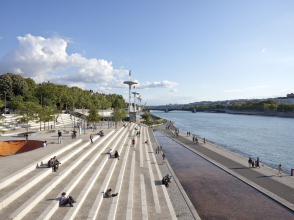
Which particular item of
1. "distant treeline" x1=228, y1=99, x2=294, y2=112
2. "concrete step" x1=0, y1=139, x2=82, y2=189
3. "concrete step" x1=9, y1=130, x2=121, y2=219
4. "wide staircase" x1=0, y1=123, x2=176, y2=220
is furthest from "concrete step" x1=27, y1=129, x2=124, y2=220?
"distant treeline" x1=228, y1=99, x2=294, y2=112

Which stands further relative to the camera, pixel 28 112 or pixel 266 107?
pixel 266 107

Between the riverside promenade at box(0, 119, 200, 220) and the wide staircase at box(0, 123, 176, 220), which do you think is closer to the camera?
the wide staircase at box(0, 123, 176, 220)

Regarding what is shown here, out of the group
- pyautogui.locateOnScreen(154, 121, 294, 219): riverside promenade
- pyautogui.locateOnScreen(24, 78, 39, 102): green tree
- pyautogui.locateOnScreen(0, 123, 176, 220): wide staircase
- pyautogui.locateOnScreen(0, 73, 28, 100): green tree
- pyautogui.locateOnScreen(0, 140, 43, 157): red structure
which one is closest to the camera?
pyautogui.locateOnScreen(0, 123, 176, 220): wide staircase

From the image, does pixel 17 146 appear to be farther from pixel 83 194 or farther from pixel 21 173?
pixel 83 194

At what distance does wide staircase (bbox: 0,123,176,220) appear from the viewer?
7.96 metres

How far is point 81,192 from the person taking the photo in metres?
9.89

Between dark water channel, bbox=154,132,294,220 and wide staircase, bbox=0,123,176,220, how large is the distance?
2.66m

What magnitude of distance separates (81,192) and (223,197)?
34.5 feet

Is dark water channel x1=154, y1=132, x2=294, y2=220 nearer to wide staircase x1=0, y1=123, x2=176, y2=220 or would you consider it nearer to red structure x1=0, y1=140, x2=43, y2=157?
wide staircase x1=0, y1=123, x2=176, y2=220

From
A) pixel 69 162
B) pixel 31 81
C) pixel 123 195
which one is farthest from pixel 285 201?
pixel 31 81

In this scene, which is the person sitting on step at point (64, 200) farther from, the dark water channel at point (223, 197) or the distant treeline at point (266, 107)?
the distant treeline at point (266, 107)

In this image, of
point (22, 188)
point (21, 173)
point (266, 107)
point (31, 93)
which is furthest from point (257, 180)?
point (266, 107)

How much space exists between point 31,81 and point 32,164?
2690 inches

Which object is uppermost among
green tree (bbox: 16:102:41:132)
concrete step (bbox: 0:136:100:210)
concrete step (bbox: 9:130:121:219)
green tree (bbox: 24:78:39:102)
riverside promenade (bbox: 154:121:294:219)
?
green tree (bbox: 24:78:39:102)
